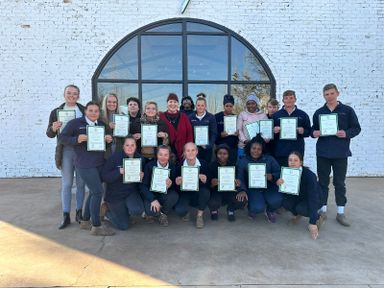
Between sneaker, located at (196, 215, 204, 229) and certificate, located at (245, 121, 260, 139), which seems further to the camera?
certificate, located at (245, 121, 260, 139)

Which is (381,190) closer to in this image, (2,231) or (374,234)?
(374,234)

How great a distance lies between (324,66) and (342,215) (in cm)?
426

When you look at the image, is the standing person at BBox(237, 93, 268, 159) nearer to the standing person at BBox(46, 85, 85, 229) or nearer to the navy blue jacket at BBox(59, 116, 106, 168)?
the navy blue jacket at BBox(59, 116, 106, 168)

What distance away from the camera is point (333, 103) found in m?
4.70

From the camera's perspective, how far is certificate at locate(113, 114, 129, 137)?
4.60 m

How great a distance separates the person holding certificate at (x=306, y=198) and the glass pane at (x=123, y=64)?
4664mm

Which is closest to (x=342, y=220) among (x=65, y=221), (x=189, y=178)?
(x=189, y=178)

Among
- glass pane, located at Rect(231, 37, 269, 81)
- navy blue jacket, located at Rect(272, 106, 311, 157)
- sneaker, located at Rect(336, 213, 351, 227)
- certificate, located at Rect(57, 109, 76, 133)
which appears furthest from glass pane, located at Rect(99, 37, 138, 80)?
sneaker, located at Rect(336, 213, 351, 227)

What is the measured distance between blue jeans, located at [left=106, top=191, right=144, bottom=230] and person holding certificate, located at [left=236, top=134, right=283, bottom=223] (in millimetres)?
1319

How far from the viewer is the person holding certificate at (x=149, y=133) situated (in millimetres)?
4719

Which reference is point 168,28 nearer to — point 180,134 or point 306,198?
point 180,134

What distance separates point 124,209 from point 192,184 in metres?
0.92

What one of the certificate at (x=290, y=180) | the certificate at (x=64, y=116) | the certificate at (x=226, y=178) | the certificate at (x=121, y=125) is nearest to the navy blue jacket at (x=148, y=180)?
the certificate at (x=121, y=125)

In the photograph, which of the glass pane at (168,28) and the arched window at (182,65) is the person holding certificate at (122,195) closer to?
the arched window at (182,65)
